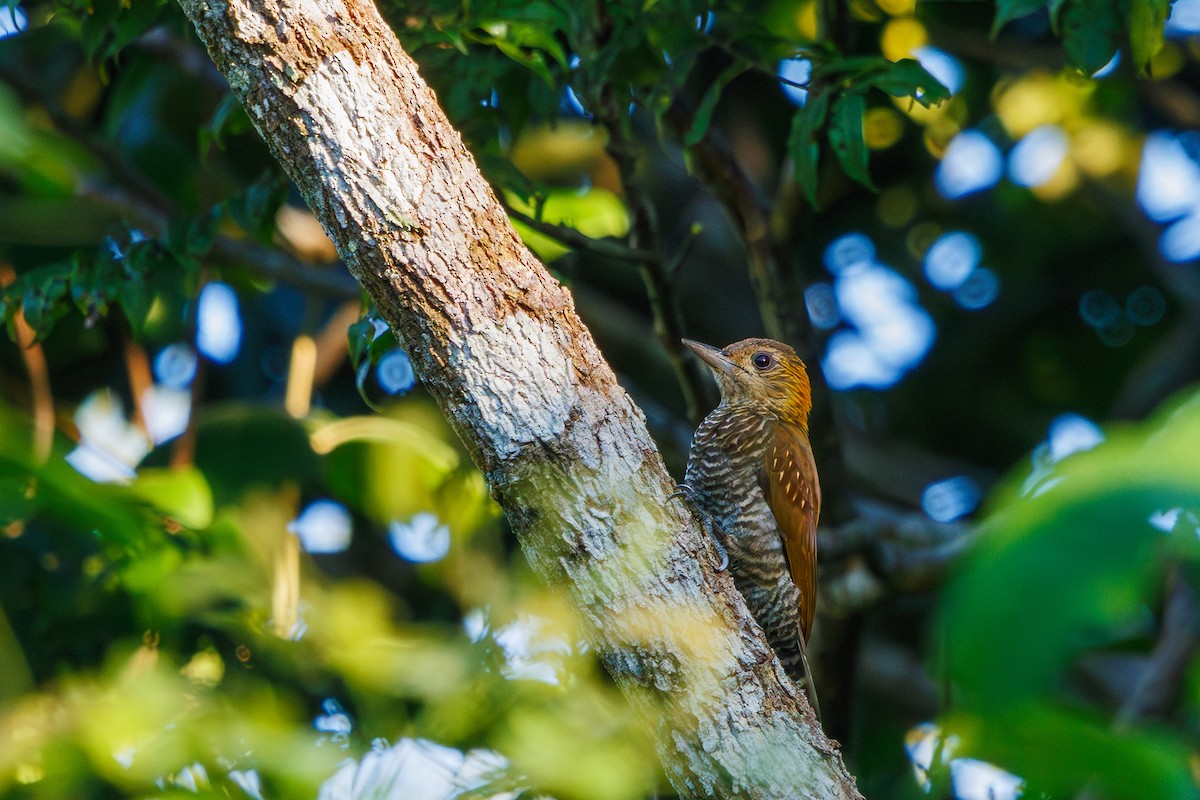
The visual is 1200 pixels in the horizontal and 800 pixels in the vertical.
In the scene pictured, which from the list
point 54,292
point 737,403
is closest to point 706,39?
point 737,403

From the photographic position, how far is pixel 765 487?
3.86 m

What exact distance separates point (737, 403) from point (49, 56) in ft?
13.7

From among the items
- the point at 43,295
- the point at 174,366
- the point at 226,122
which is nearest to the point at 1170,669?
the point at 226,122

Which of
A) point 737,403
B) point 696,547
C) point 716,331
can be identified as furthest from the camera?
point 716,331

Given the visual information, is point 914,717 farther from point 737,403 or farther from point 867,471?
point 737,403

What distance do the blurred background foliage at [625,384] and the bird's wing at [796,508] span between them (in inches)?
20.7

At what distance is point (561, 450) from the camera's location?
223 cm

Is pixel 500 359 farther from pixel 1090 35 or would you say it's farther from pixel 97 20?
pixel 1090 35

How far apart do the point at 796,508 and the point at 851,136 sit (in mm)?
1270

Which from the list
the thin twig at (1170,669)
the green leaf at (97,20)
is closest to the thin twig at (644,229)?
the green leaf at (97,20)

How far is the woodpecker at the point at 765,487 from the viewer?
377 cm

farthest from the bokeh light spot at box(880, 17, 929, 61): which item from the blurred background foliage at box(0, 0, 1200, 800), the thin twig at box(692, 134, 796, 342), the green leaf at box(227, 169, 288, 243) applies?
the green leaf at box(227, 169, 288, 243)

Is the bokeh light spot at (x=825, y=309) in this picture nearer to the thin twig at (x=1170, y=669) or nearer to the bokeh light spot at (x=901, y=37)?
the bokeh light spot at (x=901, y=37)

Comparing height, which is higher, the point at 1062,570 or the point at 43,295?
the point at 1062,570
